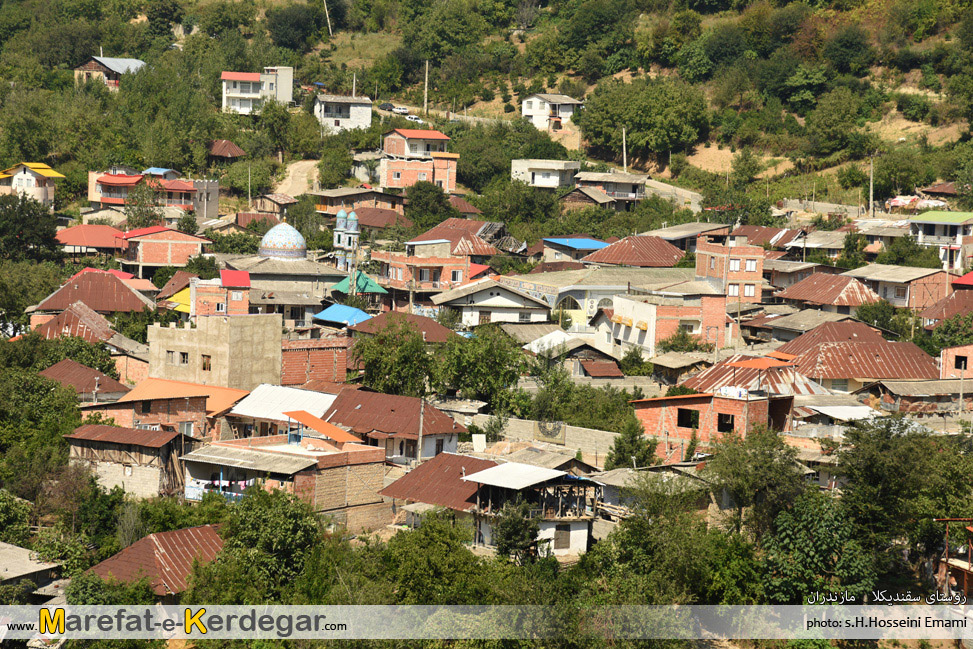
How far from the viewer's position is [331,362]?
3612cm

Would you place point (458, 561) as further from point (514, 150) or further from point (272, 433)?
point (514, 150)

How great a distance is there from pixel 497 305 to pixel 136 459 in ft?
55.8

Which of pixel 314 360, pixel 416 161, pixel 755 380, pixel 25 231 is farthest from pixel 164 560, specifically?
pixel 416 161

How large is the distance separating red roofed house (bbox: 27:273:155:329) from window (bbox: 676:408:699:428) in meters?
21.1

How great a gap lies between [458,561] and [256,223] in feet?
110

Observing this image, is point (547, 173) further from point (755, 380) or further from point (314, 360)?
point (755, 380)

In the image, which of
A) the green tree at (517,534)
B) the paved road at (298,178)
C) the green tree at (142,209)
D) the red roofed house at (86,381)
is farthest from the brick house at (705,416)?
the paved road at (298,178)

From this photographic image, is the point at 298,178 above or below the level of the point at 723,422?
above

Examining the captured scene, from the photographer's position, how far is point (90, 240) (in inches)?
1987

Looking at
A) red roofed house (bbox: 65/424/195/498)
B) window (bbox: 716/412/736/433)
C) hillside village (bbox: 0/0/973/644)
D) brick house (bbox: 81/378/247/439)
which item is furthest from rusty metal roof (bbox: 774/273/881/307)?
red roofed house (bbox: 65/424/195/498)

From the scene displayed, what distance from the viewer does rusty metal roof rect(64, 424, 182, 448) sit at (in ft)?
91.9

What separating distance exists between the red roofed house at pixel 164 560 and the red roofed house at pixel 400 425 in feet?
19.9

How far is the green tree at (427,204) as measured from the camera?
55219 mm

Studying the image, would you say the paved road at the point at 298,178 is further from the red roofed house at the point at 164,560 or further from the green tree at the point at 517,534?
the green tree at the point at 517,534
